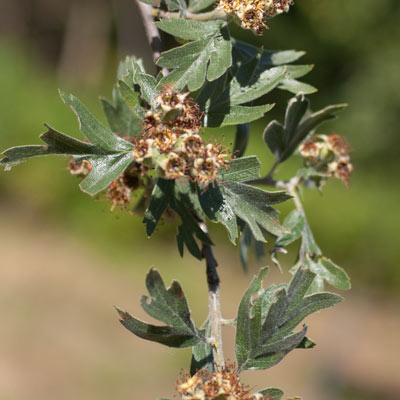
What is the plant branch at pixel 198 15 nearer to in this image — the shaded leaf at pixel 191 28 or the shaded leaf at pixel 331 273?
the shaded leaf at pixel 191 28

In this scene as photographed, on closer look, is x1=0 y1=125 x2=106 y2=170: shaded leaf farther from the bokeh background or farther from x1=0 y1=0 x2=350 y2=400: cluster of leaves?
the bokeh background

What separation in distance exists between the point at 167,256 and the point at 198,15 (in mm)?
4469

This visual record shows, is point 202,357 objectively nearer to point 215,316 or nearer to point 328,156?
point 215,316

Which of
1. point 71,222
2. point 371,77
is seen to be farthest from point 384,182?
point 71,222

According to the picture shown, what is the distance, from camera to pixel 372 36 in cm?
543

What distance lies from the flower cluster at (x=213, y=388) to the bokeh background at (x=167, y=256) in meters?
3.06

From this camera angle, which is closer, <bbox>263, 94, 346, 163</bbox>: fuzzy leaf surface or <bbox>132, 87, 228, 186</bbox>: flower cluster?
<bbox>132, 87, 228, 186</bbox>: flower cluster

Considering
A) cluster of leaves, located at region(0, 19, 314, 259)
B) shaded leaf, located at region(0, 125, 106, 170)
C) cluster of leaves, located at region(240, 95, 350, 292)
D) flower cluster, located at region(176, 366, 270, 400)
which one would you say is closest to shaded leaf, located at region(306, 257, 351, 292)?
cluster of leaves, located at region(240, 95, 350, 292)

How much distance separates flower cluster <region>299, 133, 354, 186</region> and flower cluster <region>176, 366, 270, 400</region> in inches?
16.8

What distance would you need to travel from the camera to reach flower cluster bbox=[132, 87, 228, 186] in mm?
675

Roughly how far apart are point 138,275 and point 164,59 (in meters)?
4.43

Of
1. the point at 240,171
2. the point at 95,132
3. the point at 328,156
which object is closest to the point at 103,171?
the point at 95,132

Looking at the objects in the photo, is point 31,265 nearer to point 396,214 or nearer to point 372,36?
point 396,214


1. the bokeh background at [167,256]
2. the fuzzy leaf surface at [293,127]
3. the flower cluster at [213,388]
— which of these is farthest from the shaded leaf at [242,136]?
the bokeh background at [167,256]
